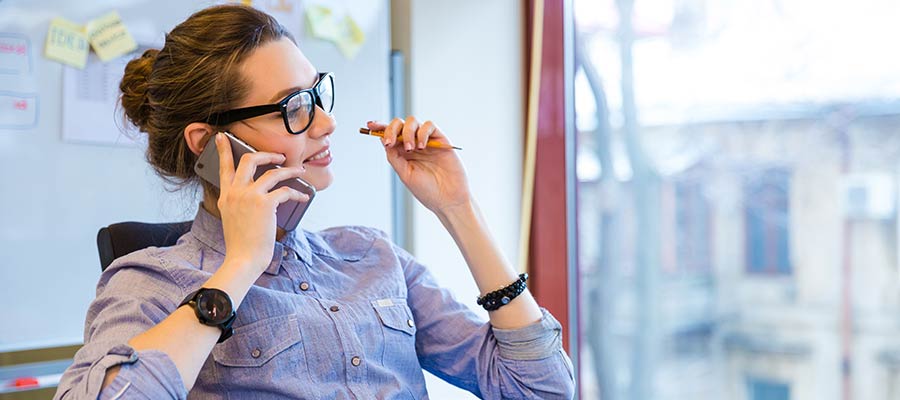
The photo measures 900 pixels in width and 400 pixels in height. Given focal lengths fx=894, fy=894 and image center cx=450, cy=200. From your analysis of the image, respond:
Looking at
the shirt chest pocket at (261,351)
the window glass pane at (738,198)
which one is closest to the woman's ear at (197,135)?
the shirt chest pocket at (261,351)

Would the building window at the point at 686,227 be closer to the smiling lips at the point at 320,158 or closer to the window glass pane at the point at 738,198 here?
the window glass pane at the point at 738,198

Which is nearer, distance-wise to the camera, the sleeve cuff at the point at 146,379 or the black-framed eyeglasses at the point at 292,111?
the sleeve cuff at the point at 146,379

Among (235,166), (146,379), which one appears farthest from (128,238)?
(146,379)

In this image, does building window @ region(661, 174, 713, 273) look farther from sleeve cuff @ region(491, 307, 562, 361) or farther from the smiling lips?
the smiling lips

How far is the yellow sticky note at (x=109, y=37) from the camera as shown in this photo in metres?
1.81

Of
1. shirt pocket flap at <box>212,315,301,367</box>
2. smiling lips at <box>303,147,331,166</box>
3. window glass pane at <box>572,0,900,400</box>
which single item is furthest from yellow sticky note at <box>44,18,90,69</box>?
window glass pane at <box>572,0,900,400</box>

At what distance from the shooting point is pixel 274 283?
125 cm

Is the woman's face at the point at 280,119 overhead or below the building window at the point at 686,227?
overhead

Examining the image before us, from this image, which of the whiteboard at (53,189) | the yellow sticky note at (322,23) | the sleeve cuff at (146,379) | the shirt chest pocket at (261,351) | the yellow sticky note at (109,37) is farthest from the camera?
the yellow sticky note at (322,23)

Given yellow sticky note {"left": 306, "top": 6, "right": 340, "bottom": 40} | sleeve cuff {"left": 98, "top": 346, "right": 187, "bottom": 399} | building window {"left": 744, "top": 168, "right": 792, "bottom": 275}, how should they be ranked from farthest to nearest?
yellow sticky note {"left": 306, "top": 6, "right": 340, "bottom": 40} < building window {"left": 744, "top": 168, "right": 792, "bottom": 275} < sleeve cuff {"left": 98, "top": 346, "right": 187, "bottom": 399}

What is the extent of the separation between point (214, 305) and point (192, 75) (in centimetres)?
35

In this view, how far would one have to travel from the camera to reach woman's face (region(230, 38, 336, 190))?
1.23m

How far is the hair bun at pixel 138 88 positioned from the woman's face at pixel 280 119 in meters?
0.16

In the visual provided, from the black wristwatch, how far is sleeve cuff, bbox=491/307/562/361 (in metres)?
0.43
